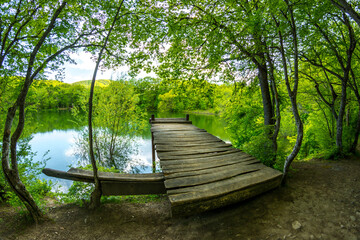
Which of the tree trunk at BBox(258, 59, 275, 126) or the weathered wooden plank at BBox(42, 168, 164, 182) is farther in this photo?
the tree trunk at BBox(258, 59, 275, 126)

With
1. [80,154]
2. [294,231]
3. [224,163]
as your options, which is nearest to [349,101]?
[224,163]

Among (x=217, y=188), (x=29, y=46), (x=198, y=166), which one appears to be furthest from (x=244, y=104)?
(x=29, y=46)

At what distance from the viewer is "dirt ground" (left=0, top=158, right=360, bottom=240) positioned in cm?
237

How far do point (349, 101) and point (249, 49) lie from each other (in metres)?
4.42

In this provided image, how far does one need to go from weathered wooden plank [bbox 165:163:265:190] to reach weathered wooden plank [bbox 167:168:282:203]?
0.08 metres

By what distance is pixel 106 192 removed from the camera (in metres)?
3.48

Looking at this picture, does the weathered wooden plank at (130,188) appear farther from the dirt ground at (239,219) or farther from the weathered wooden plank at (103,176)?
the dirt ground at (239,219)

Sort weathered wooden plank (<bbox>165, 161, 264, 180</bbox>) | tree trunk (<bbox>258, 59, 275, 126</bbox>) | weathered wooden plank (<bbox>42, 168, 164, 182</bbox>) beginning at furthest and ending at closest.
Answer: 1. tree trunk (<bbox>258, 59, 275, 126</bbox>)
2. weathered wooden plank (<bbox>42, 168, 164, 182</bbox>)
3. weathered wooden plank (<bbox>165, 161, 264, 180</bbox>)

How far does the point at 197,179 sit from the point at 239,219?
90cm

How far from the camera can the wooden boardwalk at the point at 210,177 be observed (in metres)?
2.50

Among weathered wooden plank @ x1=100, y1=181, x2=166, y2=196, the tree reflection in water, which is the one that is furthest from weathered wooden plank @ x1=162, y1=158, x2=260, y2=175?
the tree reflection in water

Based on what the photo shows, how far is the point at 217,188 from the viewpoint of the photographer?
2.72 metres

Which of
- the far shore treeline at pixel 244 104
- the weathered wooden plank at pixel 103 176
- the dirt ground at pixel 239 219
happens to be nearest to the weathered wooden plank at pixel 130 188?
the weathered wooden plank at pixel 103 176

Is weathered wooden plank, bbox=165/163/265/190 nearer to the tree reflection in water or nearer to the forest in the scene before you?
the forest
